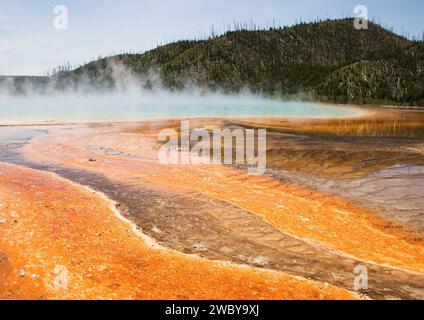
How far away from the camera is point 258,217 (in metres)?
7.64

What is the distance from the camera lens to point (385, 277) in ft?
17.3

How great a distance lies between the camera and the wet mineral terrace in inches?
205

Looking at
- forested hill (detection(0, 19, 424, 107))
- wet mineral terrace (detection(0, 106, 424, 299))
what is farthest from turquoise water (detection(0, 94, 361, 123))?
wet mineral terrace (detection(0, 106, 424, 299))

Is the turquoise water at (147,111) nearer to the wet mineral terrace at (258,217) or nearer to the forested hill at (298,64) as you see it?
the forested hill at (298,64)

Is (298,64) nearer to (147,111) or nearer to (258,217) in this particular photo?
(147,111)

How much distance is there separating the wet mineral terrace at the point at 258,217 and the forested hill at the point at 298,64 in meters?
45.7

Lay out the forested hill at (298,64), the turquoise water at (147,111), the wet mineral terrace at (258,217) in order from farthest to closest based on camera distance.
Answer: the forested hill at (298,64) < the turquoise water at (147,111) < the wet mineral terrace at (258,217)

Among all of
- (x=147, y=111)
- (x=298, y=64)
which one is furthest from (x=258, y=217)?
(x=298, y=64)

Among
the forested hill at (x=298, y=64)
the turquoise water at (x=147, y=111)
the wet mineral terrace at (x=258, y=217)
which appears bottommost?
the wet mineral terrace at (x=258, y=217)

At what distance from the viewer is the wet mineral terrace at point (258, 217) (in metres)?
5.20

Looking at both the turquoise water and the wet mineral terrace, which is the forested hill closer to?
Result: the turquoise water

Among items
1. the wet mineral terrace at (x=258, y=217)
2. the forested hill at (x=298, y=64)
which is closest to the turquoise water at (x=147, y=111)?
the forested hill at (x=298, y=64)

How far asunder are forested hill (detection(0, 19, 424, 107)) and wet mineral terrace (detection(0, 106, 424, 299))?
4567 cm
